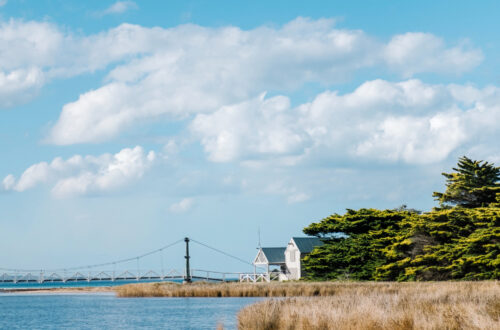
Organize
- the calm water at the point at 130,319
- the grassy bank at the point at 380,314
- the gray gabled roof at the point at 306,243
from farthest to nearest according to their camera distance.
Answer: the gray gabled roof at the point at 306,243, the calm water at the point at 130,319, the grassy bank at the point at 380,314

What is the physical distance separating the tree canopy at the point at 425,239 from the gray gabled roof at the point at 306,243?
32.7ft

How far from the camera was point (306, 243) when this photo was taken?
245ft

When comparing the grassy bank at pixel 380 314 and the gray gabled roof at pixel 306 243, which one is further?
the gray gabled roof at pixel 306 243

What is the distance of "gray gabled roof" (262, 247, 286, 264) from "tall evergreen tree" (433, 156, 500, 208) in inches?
1172

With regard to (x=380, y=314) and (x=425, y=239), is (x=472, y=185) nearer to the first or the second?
(x=425, y=239)

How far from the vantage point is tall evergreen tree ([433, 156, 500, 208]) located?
1999 inches

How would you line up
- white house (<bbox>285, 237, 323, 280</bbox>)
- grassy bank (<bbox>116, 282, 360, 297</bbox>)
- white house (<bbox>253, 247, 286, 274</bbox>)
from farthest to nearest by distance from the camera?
white house (<bbox>253, 247, 286, 274</bbox>)
white house (<bbox>285, 237, 323, 280</bbox>)
grassy bank (<bbox>116, 282, 360, 297</bbox>)

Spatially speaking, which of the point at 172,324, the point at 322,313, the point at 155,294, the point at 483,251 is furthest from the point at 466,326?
the point at 155,294

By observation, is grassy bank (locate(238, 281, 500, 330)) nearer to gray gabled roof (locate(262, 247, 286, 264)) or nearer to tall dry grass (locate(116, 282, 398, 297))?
tall dry grass (locate(116, 282, 398, 297))

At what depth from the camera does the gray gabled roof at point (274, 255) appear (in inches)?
3070

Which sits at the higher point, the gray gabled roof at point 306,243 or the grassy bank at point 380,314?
the gray gabled roof at point 306,243

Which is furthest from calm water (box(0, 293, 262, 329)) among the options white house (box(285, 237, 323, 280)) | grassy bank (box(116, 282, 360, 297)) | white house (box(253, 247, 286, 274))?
white house (box(253, 247, 286, 274))

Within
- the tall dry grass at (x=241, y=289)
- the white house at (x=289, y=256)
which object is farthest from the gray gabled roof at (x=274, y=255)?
the tall dry grass at (x=241, y=289)

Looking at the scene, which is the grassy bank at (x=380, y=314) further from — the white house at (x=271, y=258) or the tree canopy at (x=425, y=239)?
the white house at (x=271, y=258)
